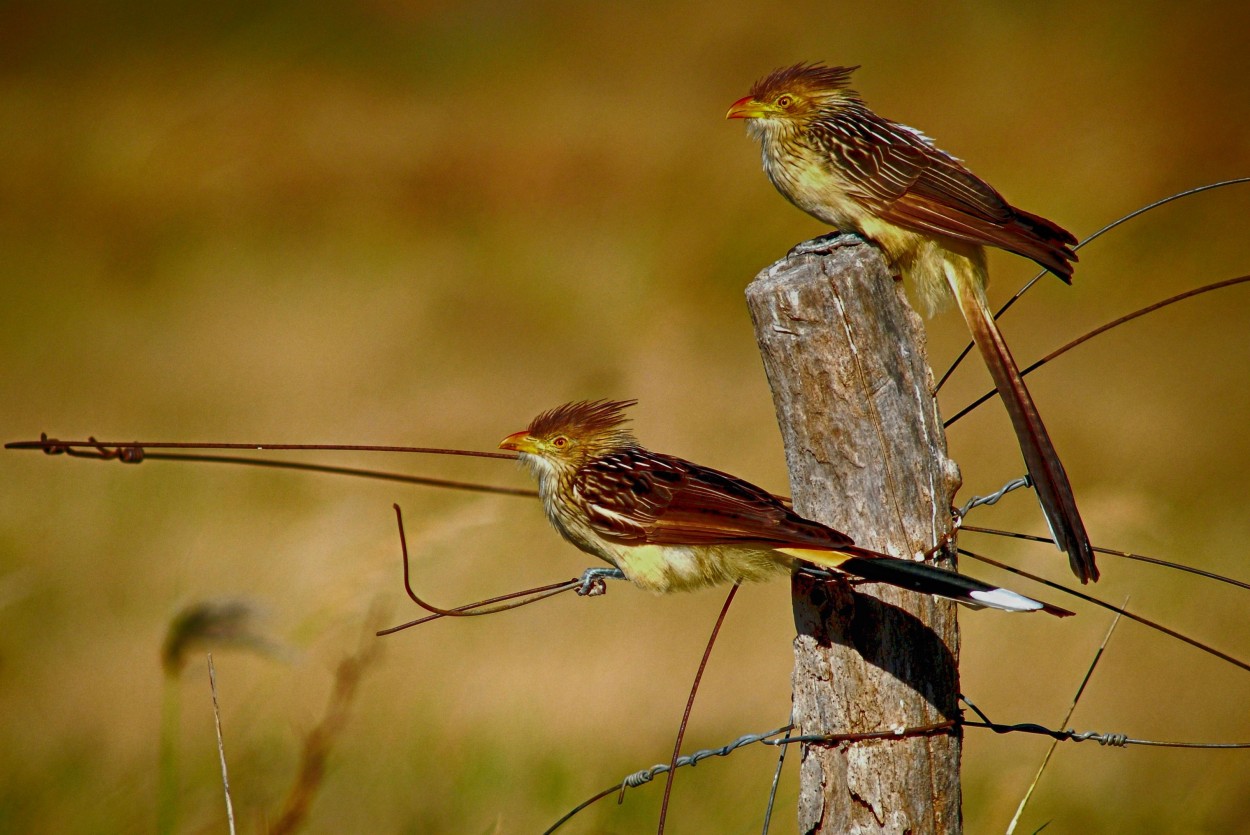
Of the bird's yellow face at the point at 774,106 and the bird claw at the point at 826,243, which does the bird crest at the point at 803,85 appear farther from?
the bird claw at the point at 826,243

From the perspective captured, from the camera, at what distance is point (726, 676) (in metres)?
7.38

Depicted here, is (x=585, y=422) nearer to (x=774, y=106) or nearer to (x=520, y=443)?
(x=520, y=443)

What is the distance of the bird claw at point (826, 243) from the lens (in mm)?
3723

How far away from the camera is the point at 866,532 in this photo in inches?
114

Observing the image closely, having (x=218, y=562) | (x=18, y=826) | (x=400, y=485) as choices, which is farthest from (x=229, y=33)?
(x=18, y=826)

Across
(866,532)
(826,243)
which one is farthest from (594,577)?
(826,243)

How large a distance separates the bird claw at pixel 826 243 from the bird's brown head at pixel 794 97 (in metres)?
0.62

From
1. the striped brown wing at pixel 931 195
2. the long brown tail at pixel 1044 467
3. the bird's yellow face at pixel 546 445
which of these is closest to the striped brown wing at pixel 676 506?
the bird's yellow face at pixel 546 445

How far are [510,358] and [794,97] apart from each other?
228 inches

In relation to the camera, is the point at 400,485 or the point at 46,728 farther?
the point at 400,485

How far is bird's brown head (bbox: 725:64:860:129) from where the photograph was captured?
4.60m

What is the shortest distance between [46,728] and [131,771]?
999 millimetres

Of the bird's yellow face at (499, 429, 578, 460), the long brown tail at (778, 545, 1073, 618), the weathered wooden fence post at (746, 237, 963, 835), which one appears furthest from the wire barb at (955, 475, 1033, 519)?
the bird's yellow face at (499, 429, 578, 460)

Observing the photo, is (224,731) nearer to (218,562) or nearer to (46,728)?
(46,728)
